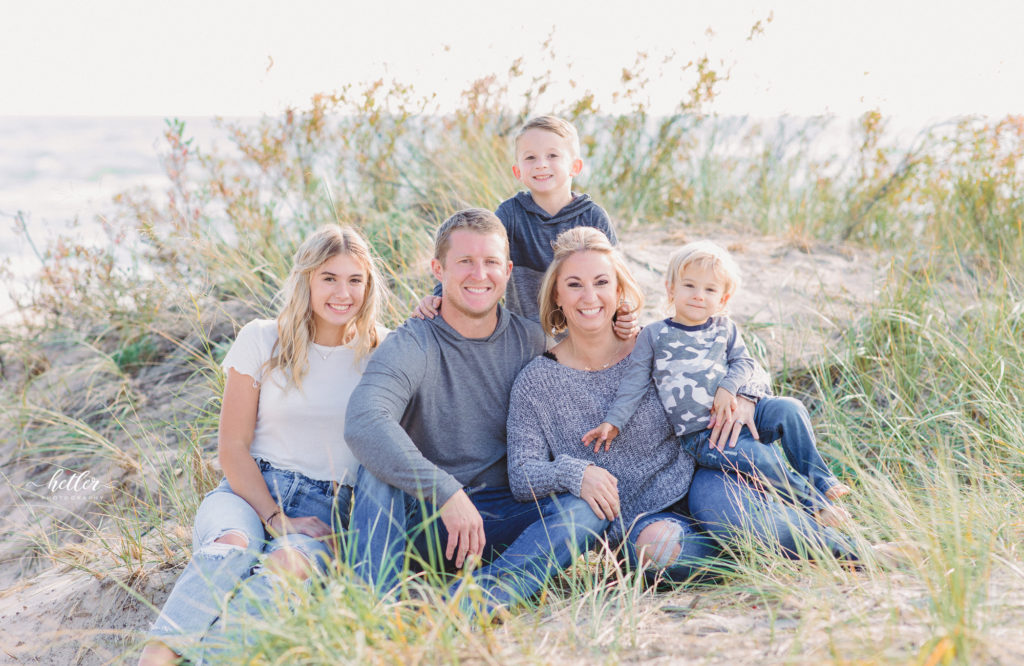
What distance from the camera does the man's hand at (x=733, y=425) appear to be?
9.66 feet

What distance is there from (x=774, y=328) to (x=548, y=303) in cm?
225

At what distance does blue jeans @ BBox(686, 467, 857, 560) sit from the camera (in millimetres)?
2652

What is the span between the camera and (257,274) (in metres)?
5.54

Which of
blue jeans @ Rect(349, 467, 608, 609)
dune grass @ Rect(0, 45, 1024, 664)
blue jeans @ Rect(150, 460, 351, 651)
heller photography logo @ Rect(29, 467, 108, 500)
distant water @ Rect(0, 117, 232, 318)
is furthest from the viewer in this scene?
distant water @ Rect(0, 117, 232, 318)

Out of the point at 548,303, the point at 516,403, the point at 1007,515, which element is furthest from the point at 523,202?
the point at 1007,515

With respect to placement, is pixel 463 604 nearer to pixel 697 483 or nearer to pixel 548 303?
pixel 697 483

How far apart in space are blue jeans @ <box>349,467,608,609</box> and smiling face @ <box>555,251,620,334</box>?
26.9 inches

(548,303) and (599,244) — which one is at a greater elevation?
(599,244)

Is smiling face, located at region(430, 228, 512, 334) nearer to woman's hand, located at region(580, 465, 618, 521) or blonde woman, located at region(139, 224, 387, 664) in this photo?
blonde woman, located at region(139, 224, 387, 664)

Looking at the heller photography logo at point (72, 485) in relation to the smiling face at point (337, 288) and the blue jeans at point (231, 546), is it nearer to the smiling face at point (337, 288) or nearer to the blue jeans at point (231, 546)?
Result: the blue jeans at point (231, 546)

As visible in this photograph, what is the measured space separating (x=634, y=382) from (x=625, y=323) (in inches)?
11.9

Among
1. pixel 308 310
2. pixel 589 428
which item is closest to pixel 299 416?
pixel 308 310

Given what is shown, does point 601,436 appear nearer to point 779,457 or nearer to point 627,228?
point 779,457

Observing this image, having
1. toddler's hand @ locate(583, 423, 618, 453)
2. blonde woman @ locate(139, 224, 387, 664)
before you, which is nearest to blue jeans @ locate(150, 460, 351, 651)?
blonde woman @ locate(139, 224, 387, 664)
